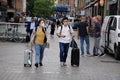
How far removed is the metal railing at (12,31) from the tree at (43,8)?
63.1m

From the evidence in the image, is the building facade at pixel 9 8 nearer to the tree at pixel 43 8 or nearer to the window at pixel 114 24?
the tree at pixel 43 8

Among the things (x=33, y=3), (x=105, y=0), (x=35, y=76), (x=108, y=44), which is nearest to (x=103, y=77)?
(x=35, y=76)

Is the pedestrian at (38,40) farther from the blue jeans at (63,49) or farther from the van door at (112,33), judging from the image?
the van door at (112,33)

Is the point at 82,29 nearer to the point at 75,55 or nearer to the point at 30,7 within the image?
the point at 75,55

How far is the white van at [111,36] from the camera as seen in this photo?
20453mm

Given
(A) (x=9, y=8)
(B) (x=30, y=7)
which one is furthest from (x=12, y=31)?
(B) (x=30, y=7)

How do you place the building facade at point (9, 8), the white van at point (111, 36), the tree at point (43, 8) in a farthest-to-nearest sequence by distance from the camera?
the tree at point (43, 8), the building facade at point (9, 8), the white van at point (111, 36)

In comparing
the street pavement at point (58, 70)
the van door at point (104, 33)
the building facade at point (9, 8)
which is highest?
the building facade at point (9, 8)

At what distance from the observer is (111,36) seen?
71.2ft

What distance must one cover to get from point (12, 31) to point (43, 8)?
2691 inches

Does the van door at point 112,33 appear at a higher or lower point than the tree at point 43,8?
lower

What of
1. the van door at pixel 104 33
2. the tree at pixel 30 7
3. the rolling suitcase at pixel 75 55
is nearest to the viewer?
the rolling suitcase at pixel 75 55

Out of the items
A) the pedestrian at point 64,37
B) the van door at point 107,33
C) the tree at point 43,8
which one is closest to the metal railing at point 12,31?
the van door at point 107,33

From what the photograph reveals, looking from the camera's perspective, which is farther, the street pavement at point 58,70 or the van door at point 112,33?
the van door at point 112,33
